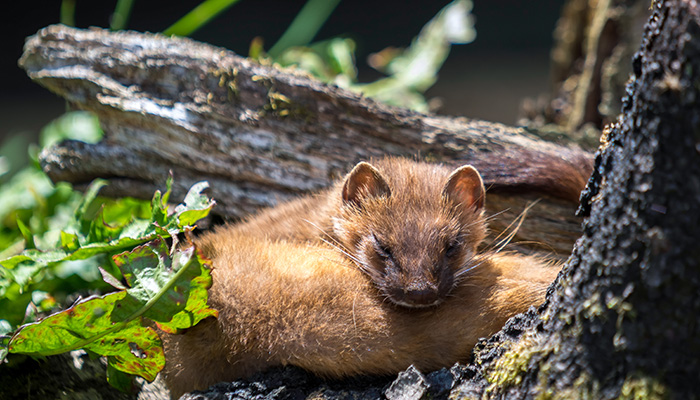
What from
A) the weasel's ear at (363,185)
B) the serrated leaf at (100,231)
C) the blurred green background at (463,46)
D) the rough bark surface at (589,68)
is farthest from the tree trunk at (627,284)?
the blurred green background at (463,46)

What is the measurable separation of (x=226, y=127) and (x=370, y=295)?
1.41 metres

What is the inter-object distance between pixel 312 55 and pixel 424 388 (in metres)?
4.03

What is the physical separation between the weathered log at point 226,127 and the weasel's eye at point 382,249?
0.63 metres

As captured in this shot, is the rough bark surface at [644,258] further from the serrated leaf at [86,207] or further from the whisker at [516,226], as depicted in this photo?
the serrated leaf at [86,207]

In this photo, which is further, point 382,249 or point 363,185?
point 363,185

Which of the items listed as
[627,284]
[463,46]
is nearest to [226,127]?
[627,284]

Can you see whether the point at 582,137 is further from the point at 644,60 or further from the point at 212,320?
the point at 212,320

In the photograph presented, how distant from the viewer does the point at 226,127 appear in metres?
2.96

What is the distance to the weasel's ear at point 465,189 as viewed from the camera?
2459 millimetres

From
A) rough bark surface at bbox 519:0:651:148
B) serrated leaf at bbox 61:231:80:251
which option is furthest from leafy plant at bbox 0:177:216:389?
rough bark surface at bbox 519:0:651:148

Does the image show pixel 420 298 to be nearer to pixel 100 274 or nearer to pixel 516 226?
pixel 516 226

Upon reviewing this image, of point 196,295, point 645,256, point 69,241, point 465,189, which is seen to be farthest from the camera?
point 465,189

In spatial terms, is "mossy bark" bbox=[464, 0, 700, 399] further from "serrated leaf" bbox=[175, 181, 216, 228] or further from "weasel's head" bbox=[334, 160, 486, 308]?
"serrated leaf" bbox=[175, 181, 216, 228]

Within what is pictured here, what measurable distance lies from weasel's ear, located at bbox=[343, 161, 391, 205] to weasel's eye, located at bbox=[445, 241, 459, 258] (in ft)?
1.17
